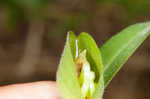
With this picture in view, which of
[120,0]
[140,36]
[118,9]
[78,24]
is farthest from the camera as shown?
[118,9]

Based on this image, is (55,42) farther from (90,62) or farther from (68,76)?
(68,76)

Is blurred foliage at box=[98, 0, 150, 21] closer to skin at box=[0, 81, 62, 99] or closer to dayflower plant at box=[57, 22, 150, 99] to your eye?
skin at box=[0, 81, 62, 99]

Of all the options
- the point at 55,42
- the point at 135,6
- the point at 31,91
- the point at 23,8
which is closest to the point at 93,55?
the point at 31,91

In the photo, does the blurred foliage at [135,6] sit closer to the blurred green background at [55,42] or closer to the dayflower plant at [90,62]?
the blurred green background at [55,42]

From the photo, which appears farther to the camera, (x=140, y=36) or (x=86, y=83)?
(x=140, y=36)

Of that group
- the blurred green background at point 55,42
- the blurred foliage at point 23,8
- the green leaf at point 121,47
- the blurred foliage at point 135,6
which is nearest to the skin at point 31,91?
the green leaf at point 121,47

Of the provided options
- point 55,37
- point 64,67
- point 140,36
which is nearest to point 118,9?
point 55,37

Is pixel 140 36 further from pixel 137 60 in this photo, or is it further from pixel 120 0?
pixel 137 60
